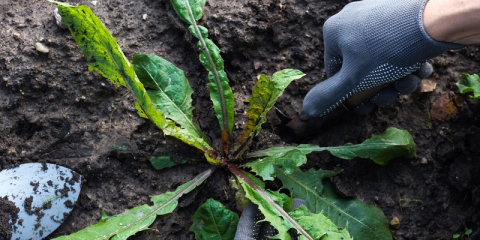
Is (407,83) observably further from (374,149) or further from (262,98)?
(262,98)

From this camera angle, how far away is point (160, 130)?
6.42 ft

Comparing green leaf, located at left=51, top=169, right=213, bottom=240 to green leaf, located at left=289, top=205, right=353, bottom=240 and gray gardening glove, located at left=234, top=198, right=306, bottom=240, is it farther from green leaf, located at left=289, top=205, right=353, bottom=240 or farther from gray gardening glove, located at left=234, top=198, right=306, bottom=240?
green leaf, located at left=289, top=205, right=353, bottom=240

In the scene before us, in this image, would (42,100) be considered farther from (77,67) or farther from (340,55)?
(340,55)

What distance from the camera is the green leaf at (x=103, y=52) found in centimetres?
155

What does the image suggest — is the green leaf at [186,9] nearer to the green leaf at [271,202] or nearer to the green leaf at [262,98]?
the green leaf at [262,98]

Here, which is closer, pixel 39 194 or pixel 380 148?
pixel 39 194

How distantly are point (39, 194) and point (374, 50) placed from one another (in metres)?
1.45

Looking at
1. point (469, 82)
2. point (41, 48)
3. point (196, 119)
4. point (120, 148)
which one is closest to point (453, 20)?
point (469, 82)

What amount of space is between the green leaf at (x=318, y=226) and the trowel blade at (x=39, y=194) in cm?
90

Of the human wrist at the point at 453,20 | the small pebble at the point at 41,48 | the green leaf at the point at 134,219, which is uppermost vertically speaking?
the human wrist at the point at 453,20

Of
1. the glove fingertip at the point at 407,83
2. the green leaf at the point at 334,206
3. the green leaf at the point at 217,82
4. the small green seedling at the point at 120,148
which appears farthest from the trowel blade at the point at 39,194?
the glove fingertip at the point at 407,83

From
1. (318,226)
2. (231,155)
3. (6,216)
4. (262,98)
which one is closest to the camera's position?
(318,226)

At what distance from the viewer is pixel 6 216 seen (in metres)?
1.76

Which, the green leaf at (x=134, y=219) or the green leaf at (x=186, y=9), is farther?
the green leaf at (x=186, y=9)
